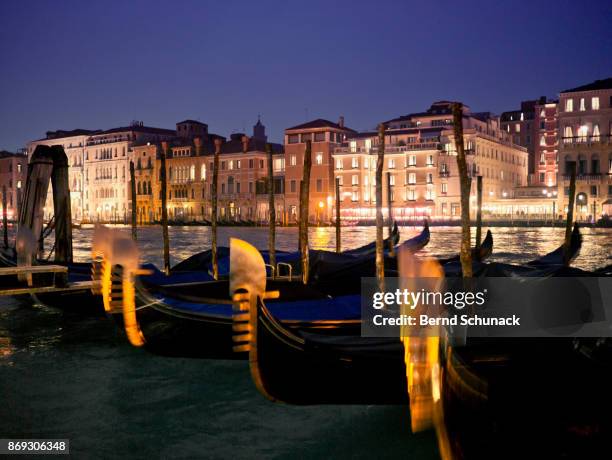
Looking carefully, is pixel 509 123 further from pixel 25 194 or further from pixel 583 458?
pixel 583 458

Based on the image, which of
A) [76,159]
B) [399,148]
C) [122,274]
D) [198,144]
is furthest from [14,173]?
[122,274]

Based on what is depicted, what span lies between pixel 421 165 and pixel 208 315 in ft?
102

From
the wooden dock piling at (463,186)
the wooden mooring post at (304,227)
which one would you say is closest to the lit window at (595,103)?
the wooden mooring post at (304,227)

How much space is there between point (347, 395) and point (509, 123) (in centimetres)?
4827

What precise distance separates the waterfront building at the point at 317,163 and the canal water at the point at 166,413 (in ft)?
104

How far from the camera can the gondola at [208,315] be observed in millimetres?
5117

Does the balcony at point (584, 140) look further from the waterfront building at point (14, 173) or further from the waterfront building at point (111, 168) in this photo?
the waterfront building at point (14, 173)

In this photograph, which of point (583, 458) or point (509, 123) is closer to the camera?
point (583, 458)

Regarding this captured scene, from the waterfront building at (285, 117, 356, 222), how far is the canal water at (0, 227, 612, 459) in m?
31.6

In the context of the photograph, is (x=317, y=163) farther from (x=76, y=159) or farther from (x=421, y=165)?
(x=76, y=159)

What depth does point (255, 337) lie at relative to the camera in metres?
3.70

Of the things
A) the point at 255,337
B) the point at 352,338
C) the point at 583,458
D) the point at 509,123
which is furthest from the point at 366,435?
the point at 509,123

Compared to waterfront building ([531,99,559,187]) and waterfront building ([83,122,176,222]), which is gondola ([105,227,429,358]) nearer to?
waterfront building ([531,99,559,187])

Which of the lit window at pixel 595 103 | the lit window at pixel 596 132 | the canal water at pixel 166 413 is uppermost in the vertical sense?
the lit window at pixel 595 103
